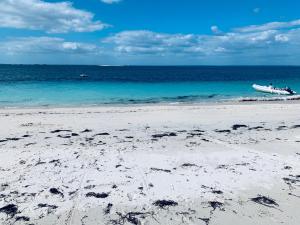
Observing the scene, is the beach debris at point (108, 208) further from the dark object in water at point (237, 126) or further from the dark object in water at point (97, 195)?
the dark object in water at point (237, 126)

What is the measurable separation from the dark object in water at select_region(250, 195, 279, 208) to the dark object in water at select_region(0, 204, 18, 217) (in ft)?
18.3

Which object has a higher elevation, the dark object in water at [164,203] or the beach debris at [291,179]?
the beach debris at [291,179]

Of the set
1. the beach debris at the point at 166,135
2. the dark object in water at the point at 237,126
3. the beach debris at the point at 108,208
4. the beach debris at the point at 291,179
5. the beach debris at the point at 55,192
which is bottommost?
the beach debris at the point at 108,208

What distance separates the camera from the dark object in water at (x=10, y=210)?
26.1 ft

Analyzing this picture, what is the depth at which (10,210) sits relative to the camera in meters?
8.08

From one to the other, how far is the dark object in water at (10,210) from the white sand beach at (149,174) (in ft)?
0.07

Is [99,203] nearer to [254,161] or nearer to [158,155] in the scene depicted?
[158,155]

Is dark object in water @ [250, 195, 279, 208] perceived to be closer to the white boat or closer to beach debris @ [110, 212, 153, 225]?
beach debris @ [110, 212, 153, 225]

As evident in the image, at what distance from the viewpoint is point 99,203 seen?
855 centimetres

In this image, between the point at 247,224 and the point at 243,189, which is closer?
the point at 247,224

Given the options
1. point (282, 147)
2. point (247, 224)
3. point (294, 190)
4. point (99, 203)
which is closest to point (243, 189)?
point (294, 190)

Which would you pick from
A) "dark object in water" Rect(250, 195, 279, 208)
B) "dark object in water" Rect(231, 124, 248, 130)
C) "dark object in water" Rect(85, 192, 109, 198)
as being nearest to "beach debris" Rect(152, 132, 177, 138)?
"dark object in water" Rect(231, 124, 248, 130)

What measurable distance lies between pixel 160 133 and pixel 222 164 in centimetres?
551

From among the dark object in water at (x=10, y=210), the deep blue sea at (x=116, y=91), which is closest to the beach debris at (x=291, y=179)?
the dark object in water at (x=10, y=210)
